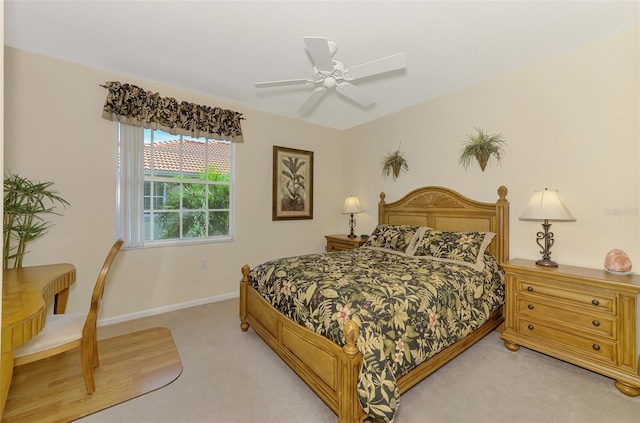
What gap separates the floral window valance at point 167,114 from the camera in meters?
3.10

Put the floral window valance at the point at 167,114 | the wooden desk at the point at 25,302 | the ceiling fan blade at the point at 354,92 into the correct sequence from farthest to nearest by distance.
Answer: the floral window valance at the point at 167,114
the ceiling fan blade at the point at 354,92
the wooden desk at the point at 25,302

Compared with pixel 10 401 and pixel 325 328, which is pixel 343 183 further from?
pixel 10 401

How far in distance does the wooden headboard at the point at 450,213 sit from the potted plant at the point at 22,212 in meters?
4.00

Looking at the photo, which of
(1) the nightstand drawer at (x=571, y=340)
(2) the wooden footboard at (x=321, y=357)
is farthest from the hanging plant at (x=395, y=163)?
(2) the wooden footboard at (x=321, y=357)

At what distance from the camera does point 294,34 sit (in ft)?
8.13

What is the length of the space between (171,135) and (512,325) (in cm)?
428

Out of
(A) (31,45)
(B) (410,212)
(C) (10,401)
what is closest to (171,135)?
(A) (31,45)

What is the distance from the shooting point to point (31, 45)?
2686mm

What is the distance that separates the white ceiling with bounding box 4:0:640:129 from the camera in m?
2.18

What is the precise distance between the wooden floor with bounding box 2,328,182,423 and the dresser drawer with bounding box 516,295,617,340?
304cm

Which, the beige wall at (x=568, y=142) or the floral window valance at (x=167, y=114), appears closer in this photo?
the beige wall at (x=568, y=142)

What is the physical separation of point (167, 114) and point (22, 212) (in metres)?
1.68

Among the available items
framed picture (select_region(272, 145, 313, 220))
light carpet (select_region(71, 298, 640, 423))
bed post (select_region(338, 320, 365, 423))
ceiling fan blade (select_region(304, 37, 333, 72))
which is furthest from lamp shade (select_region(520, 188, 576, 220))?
framed picture (select_region(272, 145, 313, 220))

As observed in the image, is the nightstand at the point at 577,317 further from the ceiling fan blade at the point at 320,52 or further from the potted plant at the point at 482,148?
the ceiling fan blade at the point at 320,52
